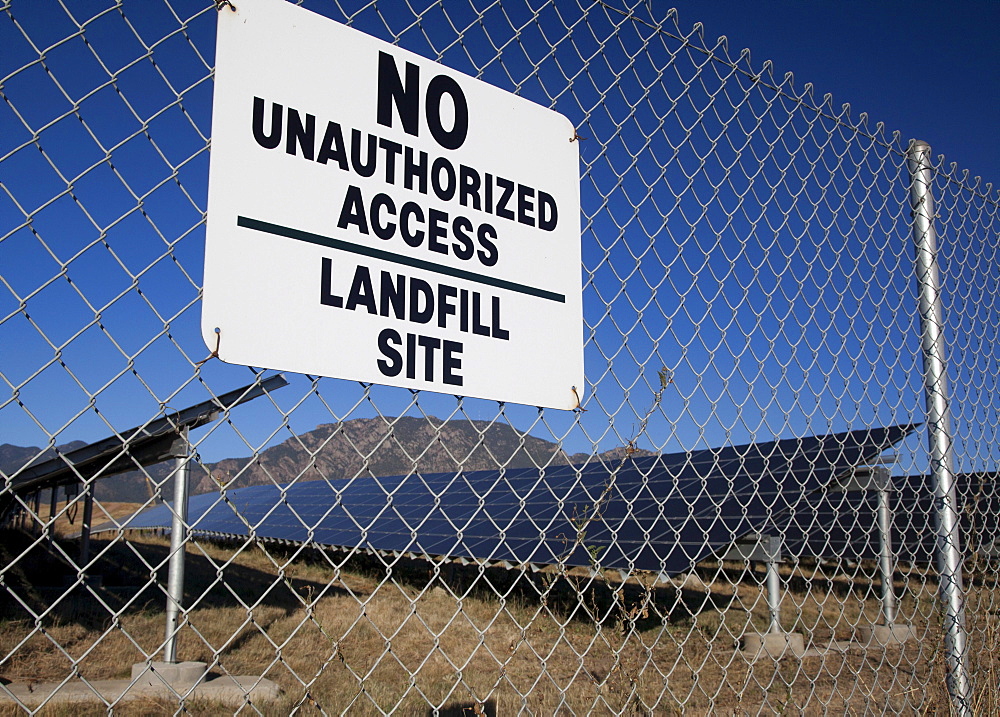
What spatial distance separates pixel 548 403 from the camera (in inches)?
78.8

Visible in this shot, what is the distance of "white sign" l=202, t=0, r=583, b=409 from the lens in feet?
5.22

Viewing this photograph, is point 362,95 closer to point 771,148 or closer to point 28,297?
point 28,297

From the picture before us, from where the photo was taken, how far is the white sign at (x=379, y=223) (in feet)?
5.22

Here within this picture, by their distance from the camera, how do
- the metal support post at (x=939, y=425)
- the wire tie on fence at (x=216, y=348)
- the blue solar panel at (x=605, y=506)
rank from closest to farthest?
1. the wire tie on fence at (x=216, y=348)
2. the metal support post at (x=939, y=425)
3. the blue solar panel at (x=605, y=506)

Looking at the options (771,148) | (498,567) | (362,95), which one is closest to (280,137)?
(362,95)

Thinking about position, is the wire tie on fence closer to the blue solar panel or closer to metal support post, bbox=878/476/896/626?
the blue solar panel

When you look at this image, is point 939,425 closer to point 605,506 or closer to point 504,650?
point 605,506

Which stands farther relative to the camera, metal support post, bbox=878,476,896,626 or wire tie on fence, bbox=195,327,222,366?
metal support post, bbox=878,476,896,626

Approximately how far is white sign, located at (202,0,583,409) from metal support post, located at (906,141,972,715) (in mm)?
1786

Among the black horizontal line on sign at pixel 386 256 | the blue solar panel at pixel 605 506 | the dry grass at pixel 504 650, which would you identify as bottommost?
the dry grass at pixel 504 650

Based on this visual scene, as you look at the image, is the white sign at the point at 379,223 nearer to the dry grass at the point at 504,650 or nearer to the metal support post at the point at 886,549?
the dry grass at the point at 504,650

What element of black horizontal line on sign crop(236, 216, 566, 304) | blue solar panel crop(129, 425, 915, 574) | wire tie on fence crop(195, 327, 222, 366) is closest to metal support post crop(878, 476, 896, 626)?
blue solar panel crop(129, 425, 915, 574)

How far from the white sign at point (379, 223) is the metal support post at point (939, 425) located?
5.86 feet

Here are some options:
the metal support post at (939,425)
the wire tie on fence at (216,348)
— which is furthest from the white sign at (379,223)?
the metal support post at (939,425)
